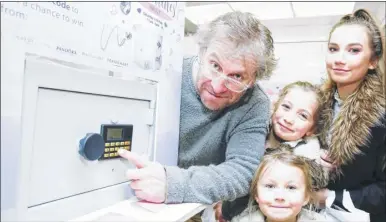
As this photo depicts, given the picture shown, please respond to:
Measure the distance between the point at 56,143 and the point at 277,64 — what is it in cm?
63

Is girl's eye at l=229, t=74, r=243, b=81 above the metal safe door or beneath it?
above

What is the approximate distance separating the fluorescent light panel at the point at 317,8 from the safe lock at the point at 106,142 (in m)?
0.81

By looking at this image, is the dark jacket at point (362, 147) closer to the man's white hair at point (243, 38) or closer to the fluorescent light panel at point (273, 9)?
the man's white hair at point (243, 38)

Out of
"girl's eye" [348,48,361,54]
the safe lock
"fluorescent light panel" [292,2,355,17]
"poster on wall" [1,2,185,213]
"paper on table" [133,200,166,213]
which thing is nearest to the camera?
"poster on wall" [1,2,185,213]

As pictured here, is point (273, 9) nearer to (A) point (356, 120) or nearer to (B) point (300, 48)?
(B) point (300, 48)

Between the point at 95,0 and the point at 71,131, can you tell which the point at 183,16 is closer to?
the point at 95,0

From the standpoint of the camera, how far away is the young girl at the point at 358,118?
0.87 m

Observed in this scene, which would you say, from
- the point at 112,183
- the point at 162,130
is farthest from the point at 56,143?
the point at 162,130

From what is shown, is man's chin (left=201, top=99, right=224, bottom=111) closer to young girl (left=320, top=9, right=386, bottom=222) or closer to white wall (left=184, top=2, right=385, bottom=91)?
white wall (left=184, top=2, right=385, bottom=91)

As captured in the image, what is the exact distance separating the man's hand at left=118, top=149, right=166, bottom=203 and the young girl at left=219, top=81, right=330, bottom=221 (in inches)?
12.0

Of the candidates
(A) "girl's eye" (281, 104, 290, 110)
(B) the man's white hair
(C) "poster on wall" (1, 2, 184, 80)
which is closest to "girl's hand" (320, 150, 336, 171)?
(A) "girl's eye" (281, 104, 290, 110)

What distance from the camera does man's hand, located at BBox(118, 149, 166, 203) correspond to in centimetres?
79

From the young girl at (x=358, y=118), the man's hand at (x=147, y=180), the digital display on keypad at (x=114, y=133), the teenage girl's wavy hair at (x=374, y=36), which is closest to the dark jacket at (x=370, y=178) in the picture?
the young girl at (x=358, y=118)

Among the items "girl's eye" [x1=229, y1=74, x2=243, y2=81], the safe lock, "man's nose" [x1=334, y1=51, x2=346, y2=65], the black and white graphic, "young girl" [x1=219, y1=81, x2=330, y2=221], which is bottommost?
the safe lock
